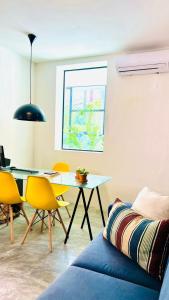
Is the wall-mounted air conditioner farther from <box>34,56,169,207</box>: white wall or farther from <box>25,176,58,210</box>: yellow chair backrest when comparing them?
<box>25,176,58,210</box>: yellow chair backrest

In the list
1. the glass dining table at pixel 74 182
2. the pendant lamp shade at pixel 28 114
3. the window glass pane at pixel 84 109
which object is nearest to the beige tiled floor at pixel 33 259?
the glass dining table at pixel 74 182

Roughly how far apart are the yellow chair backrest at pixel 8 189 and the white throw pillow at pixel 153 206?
1.55 meters

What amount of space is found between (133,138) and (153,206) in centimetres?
211

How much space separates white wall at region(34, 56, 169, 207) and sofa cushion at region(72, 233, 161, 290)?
7.26ft

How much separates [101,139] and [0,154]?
1814mm

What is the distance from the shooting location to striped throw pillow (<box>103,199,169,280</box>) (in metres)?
1.62

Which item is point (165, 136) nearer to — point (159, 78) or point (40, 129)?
point (159, 78)

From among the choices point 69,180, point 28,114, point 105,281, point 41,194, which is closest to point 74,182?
point 69,180

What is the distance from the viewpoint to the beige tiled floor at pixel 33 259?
2.11 metres

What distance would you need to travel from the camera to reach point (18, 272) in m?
2.33

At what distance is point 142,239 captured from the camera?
170cm

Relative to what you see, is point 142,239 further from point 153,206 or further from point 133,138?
point 133,138

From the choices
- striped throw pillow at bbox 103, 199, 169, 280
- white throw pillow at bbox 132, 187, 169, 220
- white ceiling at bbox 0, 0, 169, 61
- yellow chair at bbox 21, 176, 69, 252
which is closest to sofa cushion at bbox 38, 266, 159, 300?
striped throw pillow at bbox 103, 199, 169, 280

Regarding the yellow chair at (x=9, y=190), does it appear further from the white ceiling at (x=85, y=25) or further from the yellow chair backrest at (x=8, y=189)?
the white ceiling at (x=85, y=25)
